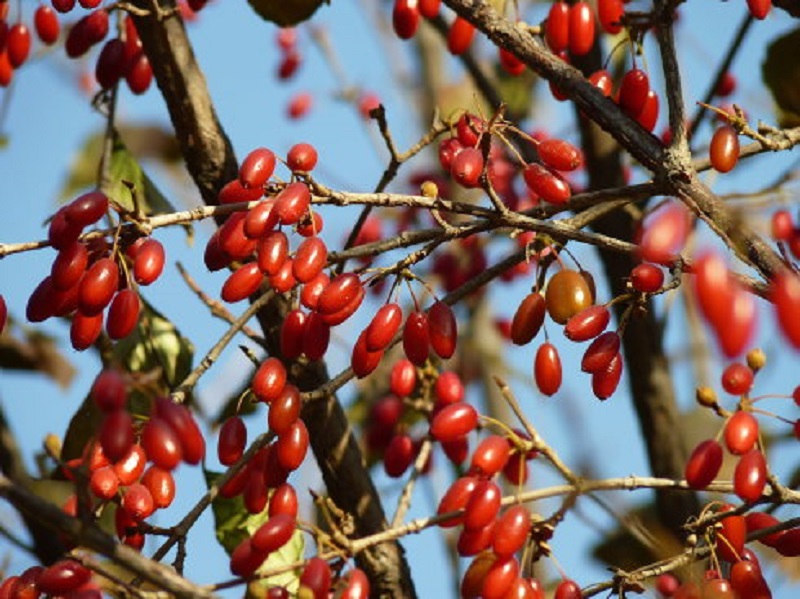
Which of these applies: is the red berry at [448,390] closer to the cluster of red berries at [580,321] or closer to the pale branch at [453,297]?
the pale branch at [453,297]

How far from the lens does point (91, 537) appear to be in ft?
4.23

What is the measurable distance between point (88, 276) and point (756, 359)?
0.93 m

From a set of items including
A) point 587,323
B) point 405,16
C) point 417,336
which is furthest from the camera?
point 405,16

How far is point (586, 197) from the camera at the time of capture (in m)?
1.77

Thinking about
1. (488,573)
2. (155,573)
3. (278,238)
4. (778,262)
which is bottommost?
(155,573)

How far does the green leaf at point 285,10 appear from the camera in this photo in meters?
2.58

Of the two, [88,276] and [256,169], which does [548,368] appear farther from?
[88,276]

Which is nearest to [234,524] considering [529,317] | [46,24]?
[529,317]

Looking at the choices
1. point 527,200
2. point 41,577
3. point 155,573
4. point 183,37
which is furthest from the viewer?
point 527,200

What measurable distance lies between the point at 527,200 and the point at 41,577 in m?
2.03

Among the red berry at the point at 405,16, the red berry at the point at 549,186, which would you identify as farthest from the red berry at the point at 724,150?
the red berry at the point at 405,16

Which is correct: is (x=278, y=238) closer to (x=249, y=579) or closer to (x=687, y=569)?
(x=249, y=579)

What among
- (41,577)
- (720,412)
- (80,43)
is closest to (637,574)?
(720,412)

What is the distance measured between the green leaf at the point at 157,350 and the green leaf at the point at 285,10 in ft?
1.92
